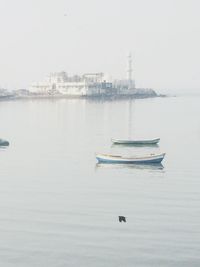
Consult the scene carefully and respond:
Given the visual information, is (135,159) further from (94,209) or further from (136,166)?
(94,209)

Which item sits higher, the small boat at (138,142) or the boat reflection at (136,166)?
the boat reflection at (136,166)

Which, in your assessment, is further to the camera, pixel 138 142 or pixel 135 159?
pixel 138 142

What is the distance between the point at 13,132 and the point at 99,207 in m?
60.2

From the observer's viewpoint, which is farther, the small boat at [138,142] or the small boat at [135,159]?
the small boat at [138,142]

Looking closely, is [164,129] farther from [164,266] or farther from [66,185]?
[164,266]

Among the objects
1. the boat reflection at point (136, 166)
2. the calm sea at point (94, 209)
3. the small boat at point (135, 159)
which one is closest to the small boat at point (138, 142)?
the calm sea at point (94, 209)

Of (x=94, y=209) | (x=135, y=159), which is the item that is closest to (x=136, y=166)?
(x=135, y=159)

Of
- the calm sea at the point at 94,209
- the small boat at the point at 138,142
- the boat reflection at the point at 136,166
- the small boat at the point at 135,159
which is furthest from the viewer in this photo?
the small boat at the point at 138,142

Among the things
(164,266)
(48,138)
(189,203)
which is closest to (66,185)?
(189,203)

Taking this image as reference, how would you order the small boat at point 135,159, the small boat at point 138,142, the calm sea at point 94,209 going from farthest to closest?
the small boat at point 138,142 → the small boat at point 135,159 → the calm sea at point 94,209

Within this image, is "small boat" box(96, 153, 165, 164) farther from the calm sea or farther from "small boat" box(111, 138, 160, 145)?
"small boat" box(111, 138, 160, 145)

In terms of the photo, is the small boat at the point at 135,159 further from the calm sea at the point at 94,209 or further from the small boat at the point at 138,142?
the small boat at the point at 138,142

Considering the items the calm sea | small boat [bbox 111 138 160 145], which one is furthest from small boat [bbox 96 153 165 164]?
small boat [bbox 111 138 160 145]

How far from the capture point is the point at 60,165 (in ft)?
179
